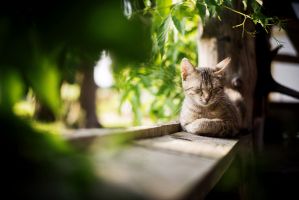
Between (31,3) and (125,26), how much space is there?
0.49 ft

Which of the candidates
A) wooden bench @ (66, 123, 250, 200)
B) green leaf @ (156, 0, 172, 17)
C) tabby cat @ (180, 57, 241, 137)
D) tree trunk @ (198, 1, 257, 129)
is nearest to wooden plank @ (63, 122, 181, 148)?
wooden bench @ (66, 123, 250, 200)

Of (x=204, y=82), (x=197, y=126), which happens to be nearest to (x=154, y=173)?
(x=197, y=126)

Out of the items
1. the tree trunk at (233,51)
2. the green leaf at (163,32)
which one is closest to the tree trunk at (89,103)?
the tree trunk at (233,51)

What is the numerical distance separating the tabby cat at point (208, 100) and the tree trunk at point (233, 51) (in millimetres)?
287

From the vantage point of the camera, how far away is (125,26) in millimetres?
429

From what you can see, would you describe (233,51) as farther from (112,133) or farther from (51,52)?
(51,52)

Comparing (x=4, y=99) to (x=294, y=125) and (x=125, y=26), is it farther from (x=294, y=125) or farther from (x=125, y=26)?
(x=294, y=125)

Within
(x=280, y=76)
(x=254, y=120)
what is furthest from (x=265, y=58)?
(x=280, y=76)

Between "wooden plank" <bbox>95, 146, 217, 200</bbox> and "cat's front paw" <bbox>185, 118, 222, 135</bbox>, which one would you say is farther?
"cat's front paw" <bbox>185, 118, 222, 135</bbox>

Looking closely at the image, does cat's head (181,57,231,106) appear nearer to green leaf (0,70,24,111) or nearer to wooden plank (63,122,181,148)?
wooden plank (63,122,181,148)

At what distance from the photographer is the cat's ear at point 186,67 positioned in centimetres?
244

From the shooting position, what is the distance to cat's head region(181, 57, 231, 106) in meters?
2.47

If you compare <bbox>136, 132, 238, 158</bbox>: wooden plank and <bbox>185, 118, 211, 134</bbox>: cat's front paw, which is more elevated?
<bbox>136, 132, 238, 158</bbox>: wooden plank

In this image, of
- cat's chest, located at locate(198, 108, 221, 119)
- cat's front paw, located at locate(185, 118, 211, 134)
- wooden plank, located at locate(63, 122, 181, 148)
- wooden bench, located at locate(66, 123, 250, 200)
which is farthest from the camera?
cat's chest, located at locate(198, 108, 221, 119)
